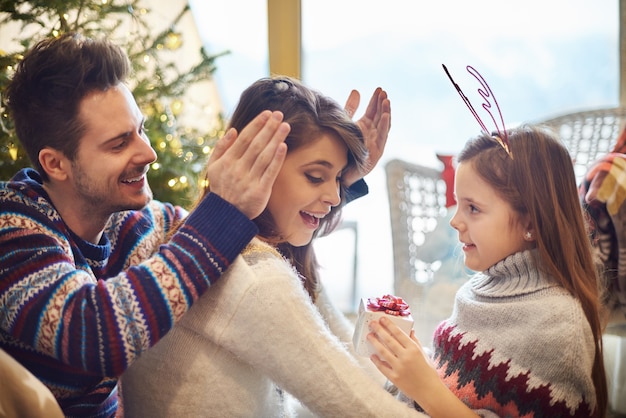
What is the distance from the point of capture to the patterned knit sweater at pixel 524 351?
3.86ft

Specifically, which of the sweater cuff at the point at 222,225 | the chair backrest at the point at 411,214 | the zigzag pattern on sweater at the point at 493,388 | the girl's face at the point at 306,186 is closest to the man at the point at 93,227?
the sweater cuff at the point at 222,225

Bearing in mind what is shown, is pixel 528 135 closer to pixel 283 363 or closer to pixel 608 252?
pixel 608 252

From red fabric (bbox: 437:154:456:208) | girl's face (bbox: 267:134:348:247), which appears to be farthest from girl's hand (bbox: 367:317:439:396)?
red fabric (bbox: 437:154:456:208)

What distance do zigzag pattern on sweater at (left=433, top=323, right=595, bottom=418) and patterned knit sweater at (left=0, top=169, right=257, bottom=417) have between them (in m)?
0.53

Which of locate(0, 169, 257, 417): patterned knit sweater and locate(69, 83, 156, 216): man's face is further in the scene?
locate(69, 83, 156, 216): man's face

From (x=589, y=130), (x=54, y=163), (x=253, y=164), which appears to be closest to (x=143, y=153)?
(x=54, y=163)

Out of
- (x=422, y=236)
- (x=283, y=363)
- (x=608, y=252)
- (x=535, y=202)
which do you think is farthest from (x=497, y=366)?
(x=422, y=236)

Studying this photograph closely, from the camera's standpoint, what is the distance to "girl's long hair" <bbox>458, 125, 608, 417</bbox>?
4.12 feet

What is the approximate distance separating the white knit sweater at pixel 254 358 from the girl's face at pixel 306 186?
0.14 meters

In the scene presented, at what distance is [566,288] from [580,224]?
0.50 feet

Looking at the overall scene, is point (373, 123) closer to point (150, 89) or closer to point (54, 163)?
point (54, 163)

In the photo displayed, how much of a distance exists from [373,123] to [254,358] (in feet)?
2.19

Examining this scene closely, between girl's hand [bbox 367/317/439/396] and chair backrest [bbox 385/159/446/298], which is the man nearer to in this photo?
girl's hand [bbox 367/317/439/396]

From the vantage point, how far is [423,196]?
2.24 m
